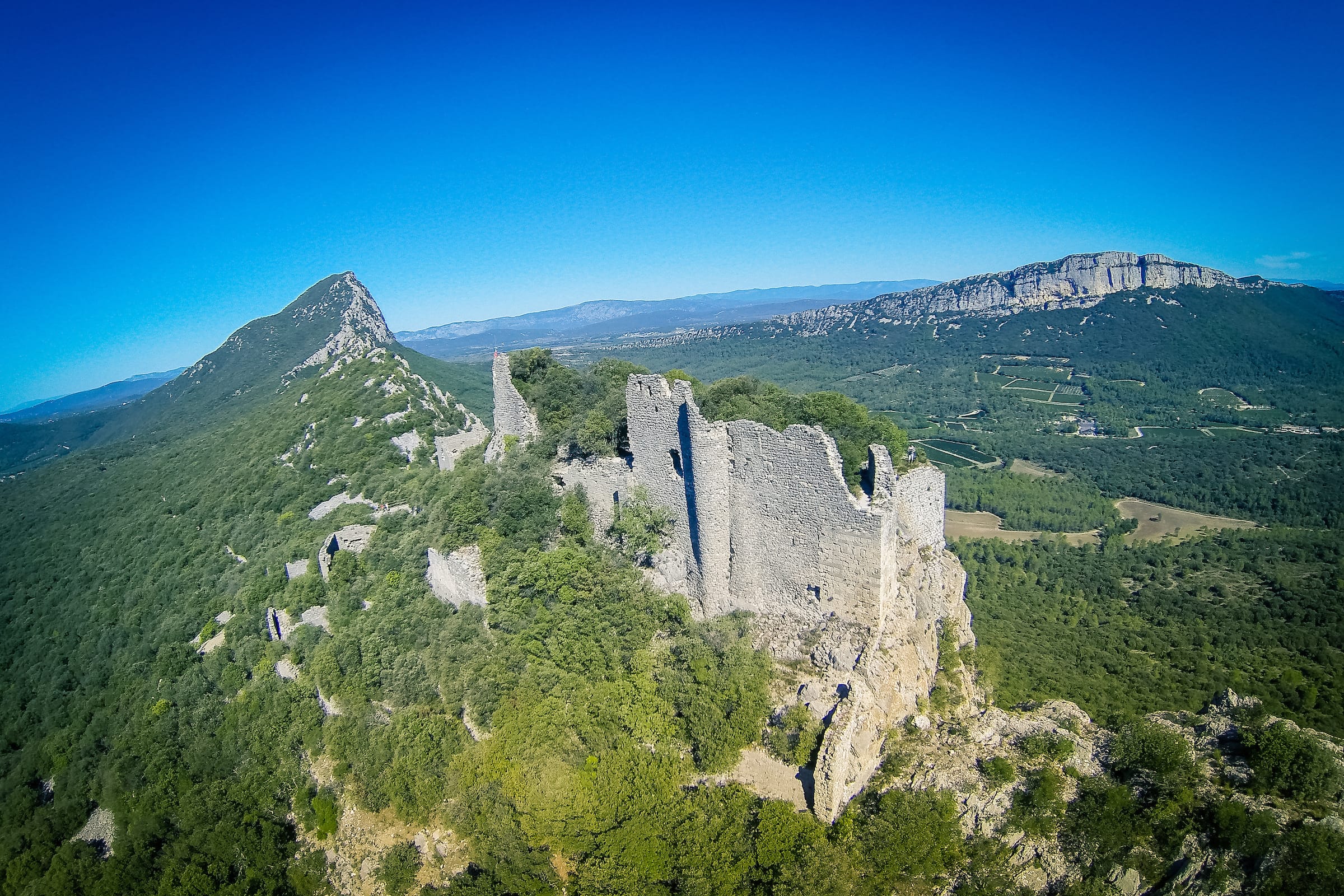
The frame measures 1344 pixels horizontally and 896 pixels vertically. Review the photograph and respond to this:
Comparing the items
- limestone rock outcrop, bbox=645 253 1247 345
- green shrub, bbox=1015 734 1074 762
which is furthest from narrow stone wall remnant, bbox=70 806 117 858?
limestone rock outcrop, bbox=645 253 1247 345

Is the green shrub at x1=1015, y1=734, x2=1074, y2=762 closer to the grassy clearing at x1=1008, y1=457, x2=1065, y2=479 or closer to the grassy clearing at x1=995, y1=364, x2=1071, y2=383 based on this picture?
the grassy clearing at x1=1008, y1=457, x2=1065, y2=479

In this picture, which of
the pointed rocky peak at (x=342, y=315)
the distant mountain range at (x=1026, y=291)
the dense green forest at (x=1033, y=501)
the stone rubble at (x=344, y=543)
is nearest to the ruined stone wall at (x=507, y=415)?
the stone rubble at (x=344, y=543)

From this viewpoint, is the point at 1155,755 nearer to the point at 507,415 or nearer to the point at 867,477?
the point at 867,477

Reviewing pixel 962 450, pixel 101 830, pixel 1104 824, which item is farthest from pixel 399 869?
pixel 962 450

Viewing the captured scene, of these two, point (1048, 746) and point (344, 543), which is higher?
point (344, 543)

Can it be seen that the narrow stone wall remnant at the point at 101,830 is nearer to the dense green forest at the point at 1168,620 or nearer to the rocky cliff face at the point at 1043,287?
the dense green forest at the point at 1168,620

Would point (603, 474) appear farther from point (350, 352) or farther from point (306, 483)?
point (350, 352)

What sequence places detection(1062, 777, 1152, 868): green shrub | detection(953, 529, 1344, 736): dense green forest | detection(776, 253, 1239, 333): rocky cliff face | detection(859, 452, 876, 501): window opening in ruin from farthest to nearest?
detection(776, 253, 1239, 333): rocky cliff face
detection(953, 529, 1344, 736): dense green forest
detection(859, 452, 876, 501): window opening in ruin
detection(1062, 777, 1152, 868): green shrub
